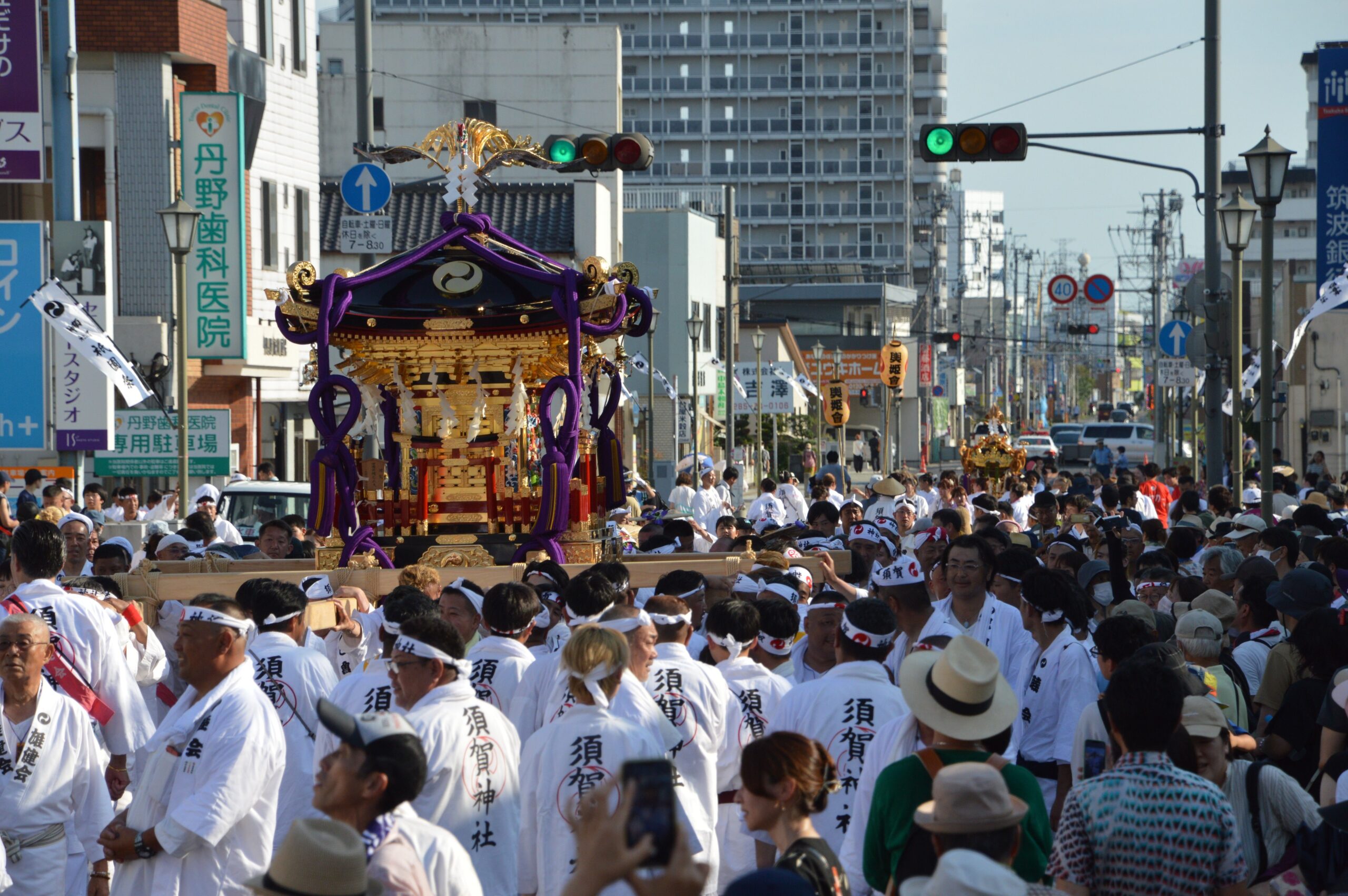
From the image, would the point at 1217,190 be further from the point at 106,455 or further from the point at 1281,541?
the point at 106,455

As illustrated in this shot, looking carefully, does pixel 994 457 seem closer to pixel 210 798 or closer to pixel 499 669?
pixel 499 669

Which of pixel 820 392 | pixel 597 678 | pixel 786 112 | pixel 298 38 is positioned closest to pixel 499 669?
pixel 597 678

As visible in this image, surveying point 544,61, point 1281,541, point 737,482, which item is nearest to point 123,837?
point 1281,541

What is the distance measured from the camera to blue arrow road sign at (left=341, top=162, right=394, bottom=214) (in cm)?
1603

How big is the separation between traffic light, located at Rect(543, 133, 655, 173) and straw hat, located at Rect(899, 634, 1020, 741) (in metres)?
9.73

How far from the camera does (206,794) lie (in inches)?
204

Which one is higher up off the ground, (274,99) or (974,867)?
(274,99)

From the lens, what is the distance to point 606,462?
14.5 meters

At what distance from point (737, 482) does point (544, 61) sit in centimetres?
1972

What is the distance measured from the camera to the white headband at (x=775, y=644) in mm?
6914

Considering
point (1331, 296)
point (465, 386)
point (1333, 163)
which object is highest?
point (1333, 163)

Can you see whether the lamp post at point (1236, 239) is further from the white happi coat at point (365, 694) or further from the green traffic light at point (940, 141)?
the white happi coat at point (365, 694)

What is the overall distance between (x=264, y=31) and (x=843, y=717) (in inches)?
942

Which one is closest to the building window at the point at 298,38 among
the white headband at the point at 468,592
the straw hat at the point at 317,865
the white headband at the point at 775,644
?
the white headband at the point at 468,592
